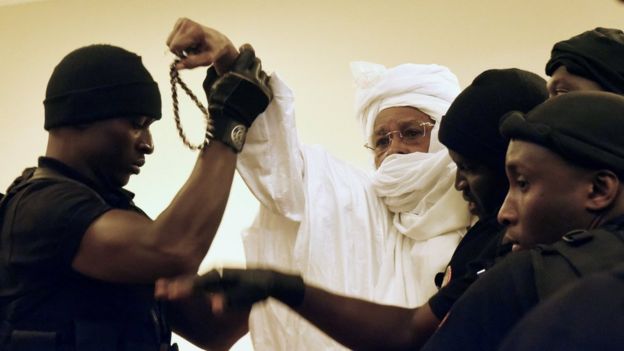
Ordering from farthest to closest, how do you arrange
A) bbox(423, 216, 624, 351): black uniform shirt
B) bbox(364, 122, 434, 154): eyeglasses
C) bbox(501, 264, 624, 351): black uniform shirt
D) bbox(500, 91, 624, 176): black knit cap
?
bbox(364, 122, 434, 154): eyeglasses
bbox(500, 91, 624, 176): black knit cap
bbox(423, 216, 624, 351): black uniform shirt
bbox(501, 264, 624, 351): black uniform shirt

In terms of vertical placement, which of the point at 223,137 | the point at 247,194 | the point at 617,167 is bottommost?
the point at 247,194

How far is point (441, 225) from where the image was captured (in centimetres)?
211

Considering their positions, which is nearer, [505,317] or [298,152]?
[505,317]

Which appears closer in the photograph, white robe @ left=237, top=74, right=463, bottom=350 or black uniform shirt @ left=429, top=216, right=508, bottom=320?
black uniform shirt @ left=429, top=216, right=508, bottom=320

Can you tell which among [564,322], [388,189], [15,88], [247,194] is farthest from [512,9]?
[564,322]

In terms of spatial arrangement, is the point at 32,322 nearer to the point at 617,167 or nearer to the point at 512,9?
the point at 617,167

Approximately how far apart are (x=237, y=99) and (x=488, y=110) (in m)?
0.47

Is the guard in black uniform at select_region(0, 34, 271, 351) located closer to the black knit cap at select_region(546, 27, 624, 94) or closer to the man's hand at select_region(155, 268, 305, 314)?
the man's hand at select_region(155, 268, 305, 314)

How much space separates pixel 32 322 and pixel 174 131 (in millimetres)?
2274

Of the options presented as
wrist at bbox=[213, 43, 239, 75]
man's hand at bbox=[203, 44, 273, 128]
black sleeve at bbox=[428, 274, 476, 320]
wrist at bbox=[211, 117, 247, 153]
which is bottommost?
black sleeve at bbox=[428, 274, 476, 320]

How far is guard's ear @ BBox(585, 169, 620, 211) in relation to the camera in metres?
1.38

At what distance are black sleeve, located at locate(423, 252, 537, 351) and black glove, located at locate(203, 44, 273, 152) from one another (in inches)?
24.9

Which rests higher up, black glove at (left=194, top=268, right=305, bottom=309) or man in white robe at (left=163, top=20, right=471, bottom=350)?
black glove at (left=194, top=268, right=305, bottom=309)

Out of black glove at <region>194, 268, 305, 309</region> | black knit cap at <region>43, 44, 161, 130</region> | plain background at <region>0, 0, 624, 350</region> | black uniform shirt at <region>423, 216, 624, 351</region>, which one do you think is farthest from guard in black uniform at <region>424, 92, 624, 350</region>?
plain background at <region>0, 0, 624, 350</region>
